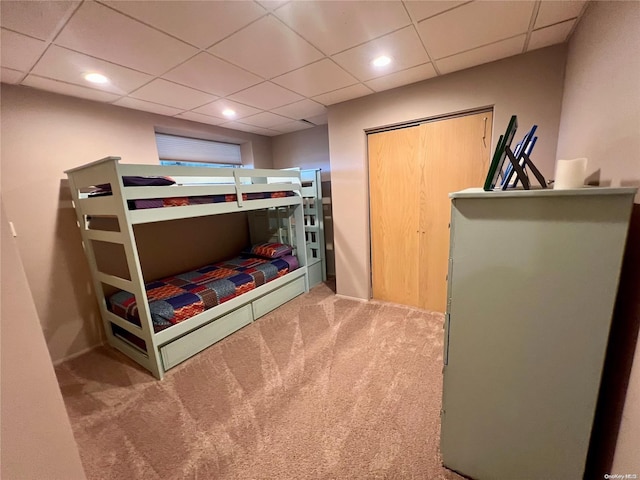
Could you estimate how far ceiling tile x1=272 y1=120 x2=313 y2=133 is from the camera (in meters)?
3.44

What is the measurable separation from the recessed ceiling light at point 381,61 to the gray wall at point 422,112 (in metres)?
0.57

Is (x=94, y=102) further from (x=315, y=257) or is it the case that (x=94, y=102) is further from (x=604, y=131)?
(x=604, y=131)

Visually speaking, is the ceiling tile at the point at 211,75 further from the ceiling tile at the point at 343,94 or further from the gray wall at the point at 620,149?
the gray wall at the point at 620,149

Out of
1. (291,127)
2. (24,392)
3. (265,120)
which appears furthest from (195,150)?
(24,392)

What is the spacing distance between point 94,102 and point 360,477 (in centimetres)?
346

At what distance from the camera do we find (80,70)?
174 centimetres

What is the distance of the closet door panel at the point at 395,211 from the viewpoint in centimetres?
258

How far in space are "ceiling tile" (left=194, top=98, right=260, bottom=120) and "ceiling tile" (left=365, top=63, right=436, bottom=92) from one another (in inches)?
50.7

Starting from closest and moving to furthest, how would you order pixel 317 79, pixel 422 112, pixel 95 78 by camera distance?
pixel 95 78 → pixel 317 79 → pixel 422 112

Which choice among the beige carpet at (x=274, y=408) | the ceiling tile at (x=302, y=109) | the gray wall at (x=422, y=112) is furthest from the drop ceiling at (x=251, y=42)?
the beige carpet at (x=274, y=408)

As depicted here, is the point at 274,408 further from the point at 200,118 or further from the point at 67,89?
the point at 200,118

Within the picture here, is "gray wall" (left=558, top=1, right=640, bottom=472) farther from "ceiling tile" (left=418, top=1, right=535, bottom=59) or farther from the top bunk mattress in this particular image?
the top bunk mattress

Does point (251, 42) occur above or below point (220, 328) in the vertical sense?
above

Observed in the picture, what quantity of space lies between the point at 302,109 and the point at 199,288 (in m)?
2.21
